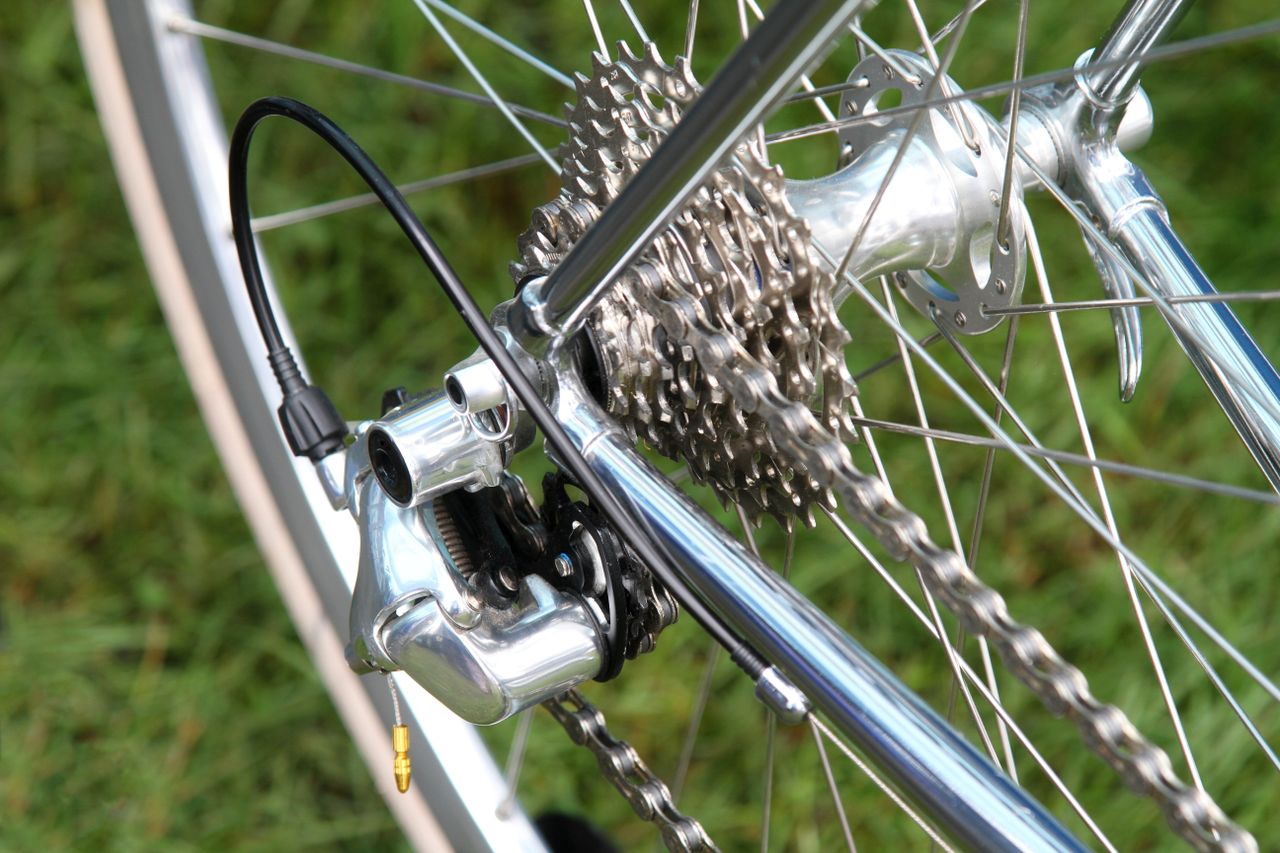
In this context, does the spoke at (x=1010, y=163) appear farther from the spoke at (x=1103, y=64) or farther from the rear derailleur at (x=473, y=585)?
the rear derailleur at (x=473, y=585)

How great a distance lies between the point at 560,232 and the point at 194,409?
699 mm

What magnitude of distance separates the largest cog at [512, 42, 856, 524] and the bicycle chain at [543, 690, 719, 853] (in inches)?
5.1

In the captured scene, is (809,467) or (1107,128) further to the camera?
(1107,128)

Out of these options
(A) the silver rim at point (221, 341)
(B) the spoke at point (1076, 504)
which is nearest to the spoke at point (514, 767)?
(A) the silver rim at point (221, 341)

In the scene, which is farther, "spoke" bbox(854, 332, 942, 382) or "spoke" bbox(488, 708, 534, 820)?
"spoke" bbox(488, 708, 534, 820)

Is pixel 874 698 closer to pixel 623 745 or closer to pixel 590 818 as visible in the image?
pixel 623 745

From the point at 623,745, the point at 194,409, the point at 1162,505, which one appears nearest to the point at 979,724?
the point at 623,745

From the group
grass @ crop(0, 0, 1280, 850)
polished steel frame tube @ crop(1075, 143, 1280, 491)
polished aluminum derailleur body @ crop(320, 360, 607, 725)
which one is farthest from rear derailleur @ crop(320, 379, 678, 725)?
grass @ crop(0, 0, 1280, 850)

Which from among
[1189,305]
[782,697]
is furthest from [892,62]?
[782,697]

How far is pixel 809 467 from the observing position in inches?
20.3

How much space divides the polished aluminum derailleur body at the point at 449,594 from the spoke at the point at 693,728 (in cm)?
32

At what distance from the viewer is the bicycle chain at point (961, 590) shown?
1.49 ft

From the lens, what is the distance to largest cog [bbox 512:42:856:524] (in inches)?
21.2

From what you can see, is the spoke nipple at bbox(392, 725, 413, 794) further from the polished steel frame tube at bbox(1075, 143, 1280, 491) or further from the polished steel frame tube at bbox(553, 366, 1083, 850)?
the polished steel frame tube at bbox(1075, 143, 1280, 491)
